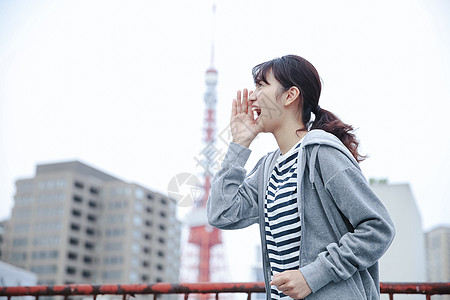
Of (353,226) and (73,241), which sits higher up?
(73,241)

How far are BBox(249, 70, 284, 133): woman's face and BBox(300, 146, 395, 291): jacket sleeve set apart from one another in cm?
25

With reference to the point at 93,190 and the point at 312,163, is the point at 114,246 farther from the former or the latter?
the point at 312,163

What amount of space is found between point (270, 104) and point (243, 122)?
124mm

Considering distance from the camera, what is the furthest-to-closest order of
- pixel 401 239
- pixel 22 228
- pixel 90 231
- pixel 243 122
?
pixel 90 231 → pixel 22 228 → pixel 401 239 → pixel 243 122

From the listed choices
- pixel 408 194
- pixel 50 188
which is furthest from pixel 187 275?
pixel 50 188

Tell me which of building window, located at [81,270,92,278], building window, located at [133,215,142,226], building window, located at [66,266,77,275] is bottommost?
building window, located at [81,270,92,278]

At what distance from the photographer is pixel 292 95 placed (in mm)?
1546

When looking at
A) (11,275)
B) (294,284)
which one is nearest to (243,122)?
(294,284)

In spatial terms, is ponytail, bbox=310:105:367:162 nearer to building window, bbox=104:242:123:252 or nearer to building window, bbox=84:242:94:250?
building window, bbox=104:242:123:252

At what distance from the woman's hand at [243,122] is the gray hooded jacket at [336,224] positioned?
23 centimetres

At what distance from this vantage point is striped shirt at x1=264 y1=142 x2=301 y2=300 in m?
1.39

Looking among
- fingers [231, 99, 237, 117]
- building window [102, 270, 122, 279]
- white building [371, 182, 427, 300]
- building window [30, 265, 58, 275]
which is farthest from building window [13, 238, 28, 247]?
fingers [231, 99, 237, 117]

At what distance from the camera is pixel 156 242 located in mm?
62000

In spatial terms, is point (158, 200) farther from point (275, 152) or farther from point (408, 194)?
point (275, 152)
